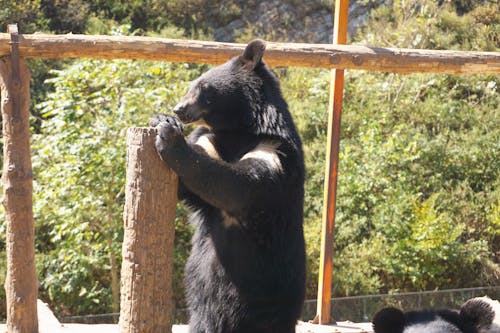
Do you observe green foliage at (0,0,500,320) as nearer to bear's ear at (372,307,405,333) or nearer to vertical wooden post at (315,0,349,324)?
vertical wooden post at (315,0,349,324)

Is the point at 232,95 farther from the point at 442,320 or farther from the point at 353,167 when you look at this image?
the point at 353,167

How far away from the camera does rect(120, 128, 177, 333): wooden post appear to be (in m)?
2.86

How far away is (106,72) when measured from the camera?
6.84 m

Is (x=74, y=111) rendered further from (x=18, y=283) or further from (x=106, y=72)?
(x=18, y=283)

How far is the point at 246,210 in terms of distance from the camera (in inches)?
124

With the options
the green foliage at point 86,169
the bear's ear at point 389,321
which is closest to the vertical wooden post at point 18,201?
the bear's ear at point 389,321

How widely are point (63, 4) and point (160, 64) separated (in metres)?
5.03

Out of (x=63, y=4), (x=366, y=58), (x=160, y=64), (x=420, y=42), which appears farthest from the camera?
(x=63, y=4)

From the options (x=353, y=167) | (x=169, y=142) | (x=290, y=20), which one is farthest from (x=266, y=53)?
(x=290, y=20)

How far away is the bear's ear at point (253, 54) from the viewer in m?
3.52

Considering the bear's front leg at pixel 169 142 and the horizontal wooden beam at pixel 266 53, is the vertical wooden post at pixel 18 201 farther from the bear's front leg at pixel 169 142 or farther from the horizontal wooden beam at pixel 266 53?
the bear's front leg at pixel 169 142

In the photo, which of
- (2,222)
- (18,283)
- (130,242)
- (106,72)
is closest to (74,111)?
(106,72)

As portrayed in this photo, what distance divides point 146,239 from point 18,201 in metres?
1.29

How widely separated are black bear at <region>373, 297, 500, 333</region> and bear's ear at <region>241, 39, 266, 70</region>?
1361 mm
